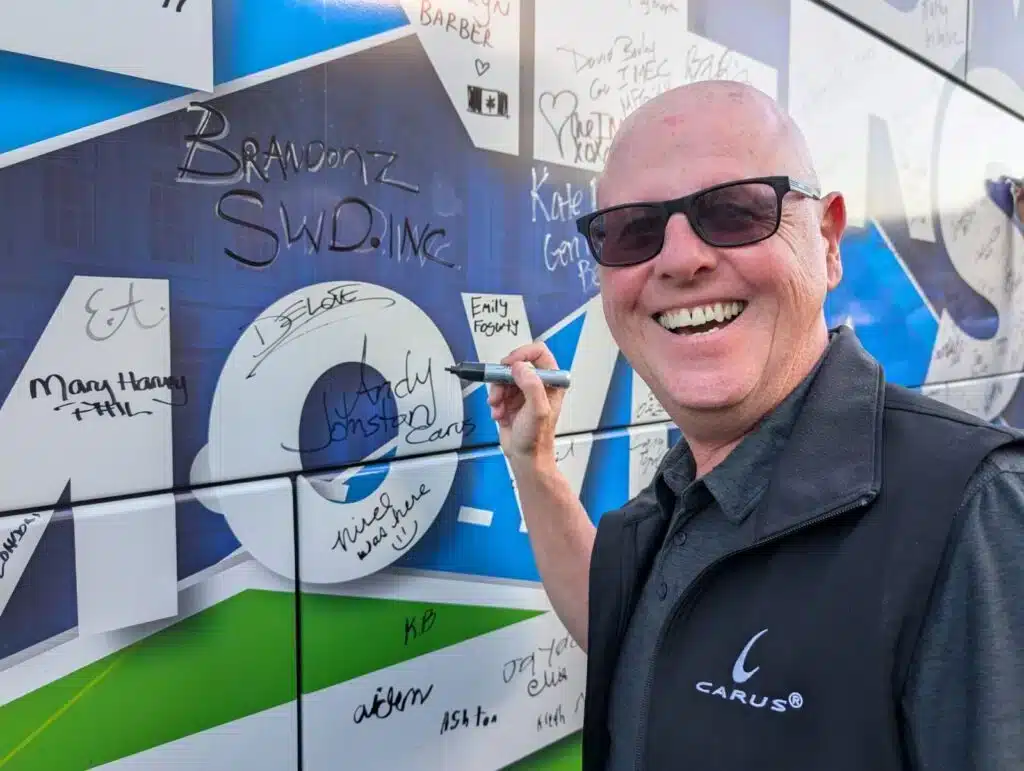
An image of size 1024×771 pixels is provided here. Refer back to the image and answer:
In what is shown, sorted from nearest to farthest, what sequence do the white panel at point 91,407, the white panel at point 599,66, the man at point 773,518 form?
the man at point 773,518
the white panel at point 91,407
the white panel at point 599,66

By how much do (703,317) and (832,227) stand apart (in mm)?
256

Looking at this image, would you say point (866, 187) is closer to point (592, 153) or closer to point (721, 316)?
point (592, 153)

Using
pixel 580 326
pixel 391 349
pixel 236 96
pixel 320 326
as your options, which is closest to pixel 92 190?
pixel 236 96

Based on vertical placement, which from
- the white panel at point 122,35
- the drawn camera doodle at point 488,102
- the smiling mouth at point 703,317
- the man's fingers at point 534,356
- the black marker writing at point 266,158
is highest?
the drawn camera doodle at point 488,102

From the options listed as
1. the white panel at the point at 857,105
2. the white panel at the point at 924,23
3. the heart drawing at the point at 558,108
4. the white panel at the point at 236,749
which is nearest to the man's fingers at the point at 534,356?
the heart drawing at the point at 558,108

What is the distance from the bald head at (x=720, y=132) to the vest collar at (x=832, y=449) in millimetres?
284

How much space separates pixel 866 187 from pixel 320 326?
1.98m

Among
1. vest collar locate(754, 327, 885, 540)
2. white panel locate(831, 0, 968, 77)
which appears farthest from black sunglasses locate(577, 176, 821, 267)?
white panel locate(831, 0, 968, 77)

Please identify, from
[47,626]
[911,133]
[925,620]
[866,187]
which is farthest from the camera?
[911,133]

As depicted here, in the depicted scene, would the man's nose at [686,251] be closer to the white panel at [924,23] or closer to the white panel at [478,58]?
the white panel at [478,58]

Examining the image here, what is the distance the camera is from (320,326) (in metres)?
1.24

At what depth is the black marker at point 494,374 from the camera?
130cm

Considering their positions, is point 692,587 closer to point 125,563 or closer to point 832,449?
point 832,449

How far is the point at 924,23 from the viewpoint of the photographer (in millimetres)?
2629
